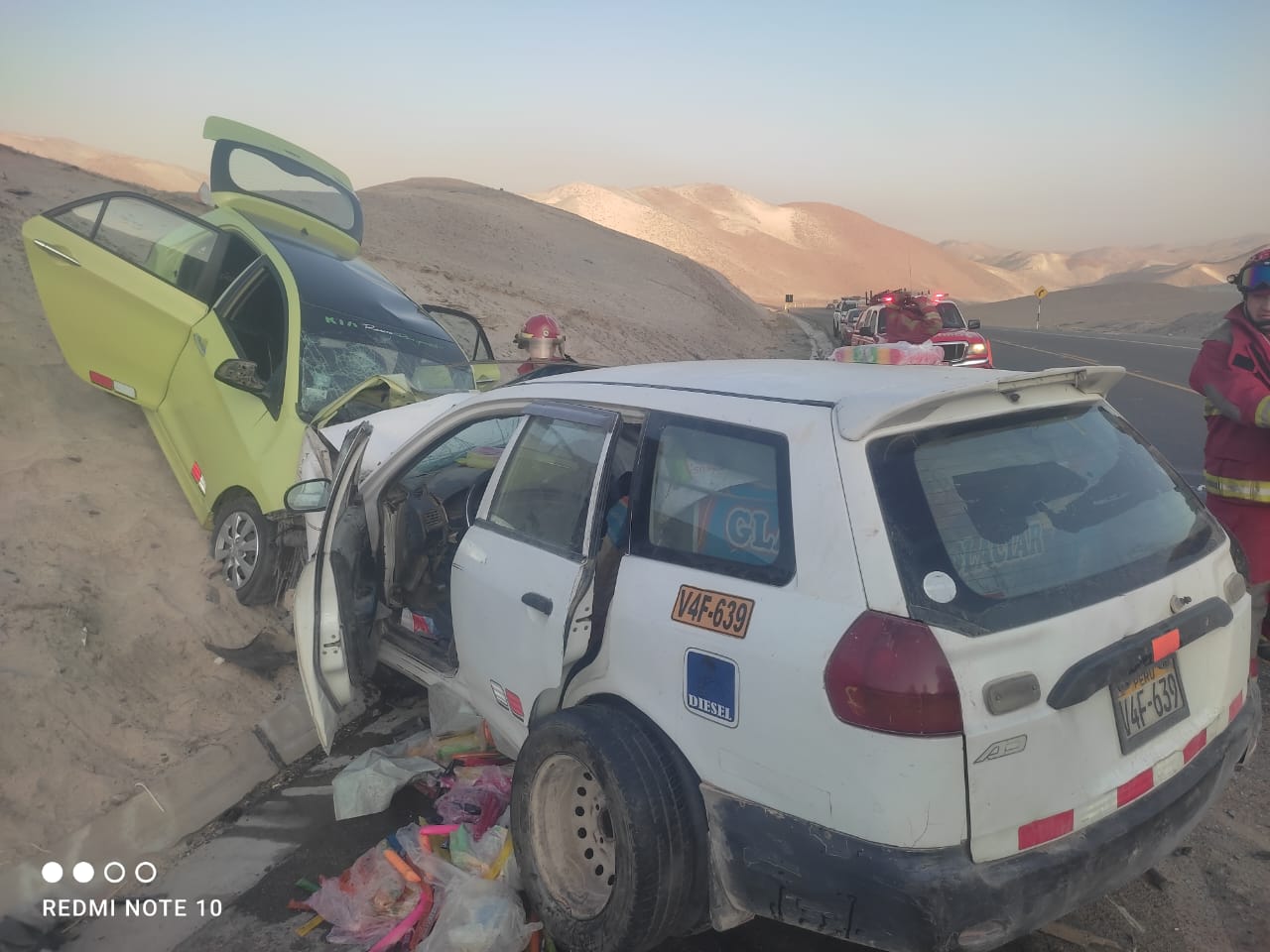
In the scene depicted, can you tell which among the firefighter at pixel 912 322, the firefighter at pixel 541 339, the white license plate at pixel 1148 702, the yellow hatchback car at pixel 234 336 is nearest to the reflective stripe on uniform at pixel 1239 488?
the white license plate at pixel 1148 702

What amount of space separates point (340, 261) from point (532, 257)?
1070 inches

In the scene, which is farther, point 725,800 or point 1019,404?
point 1019,404

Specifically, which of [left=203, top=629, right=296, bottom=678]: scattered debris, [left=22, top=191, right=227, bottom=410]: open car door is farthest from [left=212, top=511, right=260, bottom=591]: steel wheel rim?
[left=22, top=191, right=227, bottom=410]: open car door

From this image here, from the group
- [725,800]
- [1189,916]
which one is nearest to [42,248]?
[725,800]

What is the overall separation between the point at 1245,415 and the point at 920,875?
9.78 feet

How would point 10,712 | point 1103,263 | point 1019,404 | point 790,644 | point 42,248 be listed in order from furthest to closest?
point 1103,263, point 42,248, point 10,712, point 1019,404, point 790,644

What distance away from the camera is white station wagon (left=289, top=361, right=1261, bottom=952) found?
214cm

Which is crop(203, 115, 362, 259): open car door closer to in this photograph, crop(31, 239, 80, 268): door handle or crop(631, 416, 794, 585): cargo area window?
crop(31, 239, 80, 268): door handle

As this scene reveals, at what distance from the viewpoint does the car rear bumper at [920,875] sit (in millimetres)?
2125

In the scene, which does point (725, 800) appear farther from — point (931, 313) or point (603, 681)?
point (931, 313)

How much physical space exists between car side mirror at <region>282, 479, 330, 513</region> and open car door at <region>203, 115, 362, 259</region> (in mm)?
3970

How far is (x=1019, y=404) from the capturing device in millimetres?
2621

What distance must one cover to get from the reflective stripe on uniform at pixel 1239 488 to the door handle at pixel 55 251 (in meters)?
7.09

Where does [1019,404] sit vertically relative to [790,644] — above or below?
above
